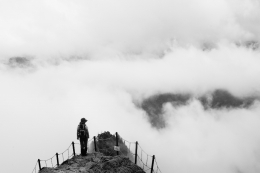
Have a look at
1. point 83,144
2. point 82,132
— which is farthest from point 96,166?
point 82,132

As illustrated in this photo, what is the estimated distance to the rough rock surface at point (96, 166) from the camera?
38.4 ft

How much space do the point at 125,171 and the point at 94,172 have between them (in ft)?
5.51

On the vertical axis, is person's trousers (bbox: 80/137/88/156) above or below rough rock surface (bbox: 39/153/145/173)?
above

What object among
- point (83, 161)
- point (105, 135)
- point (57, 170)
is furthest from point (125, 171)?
point (105, 135)

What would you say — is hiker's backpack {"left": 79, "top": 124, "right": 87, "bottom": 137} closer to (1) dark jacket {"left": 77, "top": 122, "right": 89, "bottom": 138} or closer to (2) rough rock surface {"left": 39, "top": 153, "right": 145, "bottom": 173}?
(1) dark jacket {"left": 77, "top": 122, "right": 89, "bottom": 138}

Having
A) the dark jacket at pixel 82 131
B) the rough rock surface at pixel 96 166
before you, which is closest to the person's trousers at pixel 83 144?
the dark jacket at pixel 82 131

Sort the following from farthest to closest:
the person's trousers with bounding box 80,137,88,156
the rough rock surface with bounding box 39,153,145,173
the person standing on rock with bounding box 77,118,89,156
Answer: the person's trousers with bounding box 80,137,88,156, the person standing on rock with bounding box 77,118,89,156, the rough rock surface with bounding box 39,153,145,173

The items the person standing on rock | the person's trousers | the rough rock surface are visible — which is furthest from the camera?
the person's trousers

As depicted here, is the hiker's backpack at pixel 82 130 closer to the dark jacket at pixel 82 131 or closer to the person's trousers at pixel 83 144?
the dark jacket at pixel 82 131

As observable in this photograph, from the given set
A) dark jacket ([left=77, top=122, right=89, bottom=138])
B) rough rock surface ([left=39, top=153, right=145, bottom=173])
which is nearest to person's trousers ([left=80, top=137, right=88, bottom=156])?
dark jacket ([left=77, top=122, right=89, bottom=138])

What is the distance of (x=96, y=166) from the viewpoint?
12.1 meters

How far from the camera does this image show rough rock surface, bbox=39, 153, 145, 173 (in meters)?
11.7

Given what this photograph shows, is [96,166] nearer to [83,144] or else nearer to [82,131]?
[83,144]

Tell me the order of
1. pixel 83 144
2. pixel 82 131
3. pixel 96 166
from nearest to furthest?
pixel 96 166 < pixel 82 131 < pixel 83 144
